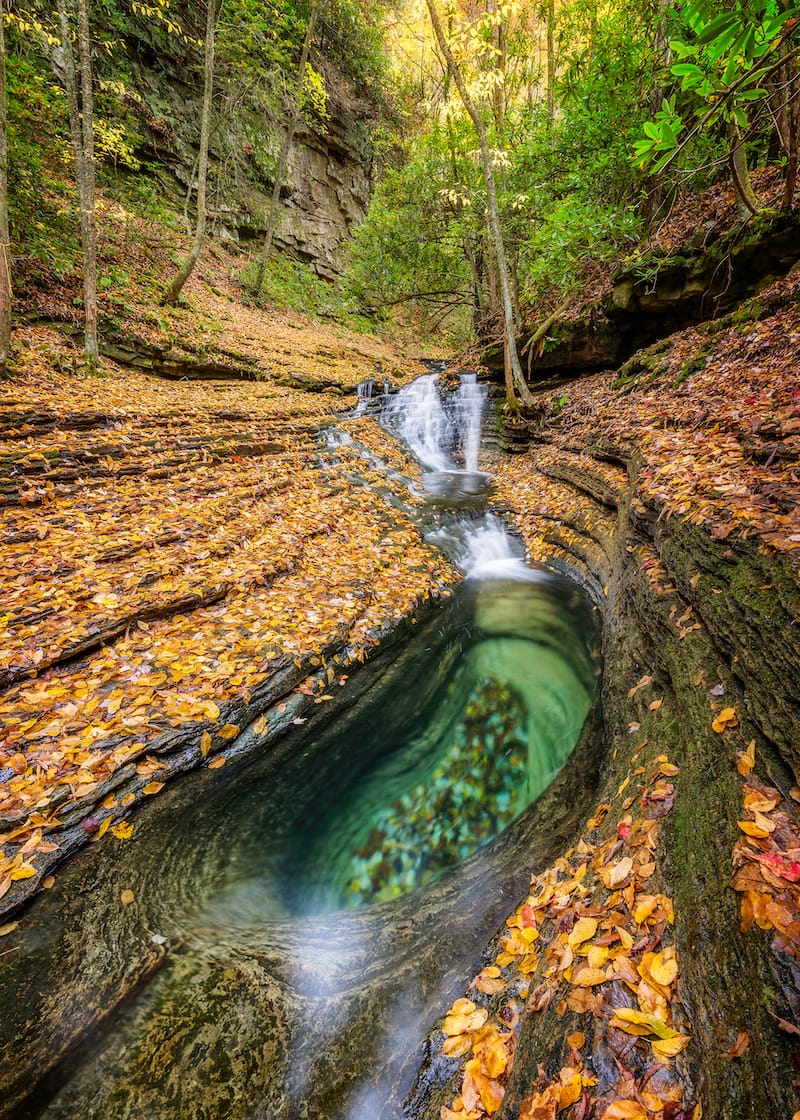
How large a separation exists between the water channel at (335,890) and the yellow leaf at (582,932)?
0.80 meters

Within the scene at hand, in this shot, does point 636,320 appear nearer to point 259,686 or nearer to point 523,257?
point 523,257

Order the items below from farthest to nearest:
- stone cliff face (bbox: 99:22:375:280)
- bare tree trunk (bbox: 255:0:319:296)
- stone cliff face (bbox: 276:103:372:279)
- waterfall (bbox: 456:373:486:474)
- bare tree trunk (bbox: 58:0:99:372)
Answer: stone cliff face (bbox: 276:103:372:279) → stone cliff face (bbox: 99:22:375:280) → bare tree trunk (bbox: 255:0:319:296) → waterfall (bbox: 456:373:486:474) → bare tree trunk (bbox: 58:0:99:372)

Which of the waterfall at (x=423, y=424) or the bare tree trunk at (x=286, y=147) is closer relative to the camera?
the waterfall at (x=423, y=424)

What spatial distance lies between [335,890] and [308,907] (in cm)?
21

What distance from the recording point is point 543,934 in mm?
2143

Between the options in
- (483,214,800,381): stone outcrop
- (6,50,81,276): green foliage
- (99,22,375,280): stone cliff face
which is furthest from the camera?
(99,22,375,280): stone cliff face

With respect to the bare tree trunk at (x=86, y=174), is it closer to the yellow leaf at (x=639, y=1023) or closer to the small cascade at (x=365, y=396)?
the small cascade at (x=365, y=396)

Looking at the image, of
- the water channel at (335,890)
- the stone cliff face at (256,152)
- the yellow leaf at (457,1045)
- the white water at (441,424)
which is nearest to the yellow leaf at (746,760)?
the water channel at (335,890)

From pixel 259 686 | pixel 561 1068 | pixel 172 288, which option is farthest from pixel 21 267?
pixel 561 1068

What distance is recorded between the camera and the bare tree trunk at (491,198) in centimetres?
949

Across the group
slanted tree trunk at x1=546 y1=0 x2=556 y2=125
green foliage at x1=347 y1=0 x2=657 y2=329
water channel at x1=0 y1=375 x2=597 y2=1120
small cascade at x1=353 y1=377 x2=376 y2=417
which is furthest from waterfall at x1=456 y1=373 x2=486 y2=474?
water channel at x1=0 y1=375 x2=597 y2=1120

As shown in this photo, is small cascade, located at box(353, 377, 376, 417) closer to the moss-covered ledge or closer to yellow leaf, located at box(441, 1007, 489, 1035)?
the moss-covered ledge

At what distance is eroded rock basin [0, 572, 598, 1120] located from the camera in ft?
6.88

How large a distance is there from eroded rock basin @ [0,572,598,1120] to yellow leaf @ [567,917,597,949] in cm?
77
